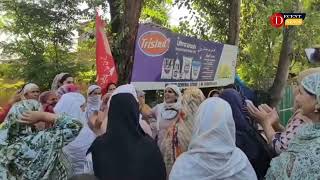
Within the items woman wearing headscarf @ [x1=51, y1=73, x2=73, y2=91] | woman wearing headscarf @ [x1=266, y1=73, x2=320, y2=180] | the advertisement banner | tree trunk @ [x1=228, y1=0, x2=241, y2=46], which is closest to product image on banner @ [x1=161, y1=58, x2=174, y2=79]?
the advertisement banner

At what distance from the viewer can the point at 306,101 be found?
2631 millimetres

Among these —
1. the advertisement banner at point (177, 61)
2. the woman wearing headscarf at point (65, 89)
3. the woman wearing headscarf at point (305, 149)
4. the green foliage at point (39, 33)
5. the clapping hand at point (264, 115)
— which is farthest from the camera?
the green foliage at point (39, 33)

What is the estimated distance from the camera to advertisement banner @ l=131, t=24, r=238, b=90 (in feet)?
24.6

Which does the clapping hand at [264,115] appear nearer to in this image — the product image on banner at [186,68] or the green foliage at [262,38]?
the product image on banner at [186,68]

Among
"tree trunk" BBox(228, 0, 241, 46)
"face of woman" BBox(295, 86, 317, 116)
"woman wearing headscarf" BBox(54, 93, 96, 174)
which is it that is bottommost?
"woman wearing headscarf" BBox(54, 93, 96, 174)

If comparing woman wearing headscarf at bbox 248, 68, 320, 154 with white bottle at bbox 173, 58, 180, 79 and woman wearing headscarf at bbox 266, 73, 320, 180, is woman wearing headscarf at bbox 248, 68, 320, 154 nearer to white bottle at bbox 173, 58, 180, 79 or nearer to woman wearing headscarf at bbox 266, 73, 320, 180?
woman wearing headscarf at bbox 266, 73, 320, 180

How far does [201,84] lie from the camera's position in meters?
10.2

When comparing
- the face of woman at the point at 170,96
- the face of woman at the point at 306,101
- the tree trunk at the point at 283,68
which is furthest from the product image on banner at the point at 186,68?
the face of woman at the point at 306,101

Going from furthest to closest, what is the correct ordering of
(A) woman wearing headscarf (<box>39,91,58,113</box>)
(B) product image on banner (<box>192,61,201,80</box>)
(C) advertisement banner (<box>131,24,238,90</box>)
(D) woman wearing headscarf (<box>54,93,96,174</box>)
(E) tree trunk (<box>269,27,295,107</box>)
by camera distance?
(E) tree trunk (<box>269,27,295,107</box>) → (B) product image on banner (<box>192,61,201,80</box>) → (C) advertisement banner (<box>131,24,238,90</box>) → (A) woman wearing headscarf (<box>39,91,58,113</box>) → (D) woman wearing headscarf (<box>54,93,96,174</box>)

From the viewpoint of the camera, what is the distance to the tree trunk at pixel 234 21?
1198 cm

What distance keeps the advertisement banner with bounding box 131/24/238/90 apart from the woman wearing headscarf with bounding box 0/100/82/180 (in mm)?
4213

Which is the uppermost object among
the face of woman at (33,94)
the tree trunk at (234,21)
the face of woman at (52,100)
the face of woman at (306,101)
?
the tree trunk at (234,21)

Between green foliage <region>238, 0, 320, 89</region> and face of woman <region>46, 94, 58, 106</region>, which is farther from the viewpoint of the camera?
green foliage <region>238, 0, 320, 89</region>

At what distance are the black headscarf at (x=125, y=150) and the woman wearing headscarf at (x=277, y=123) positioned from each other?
798 millimetres
